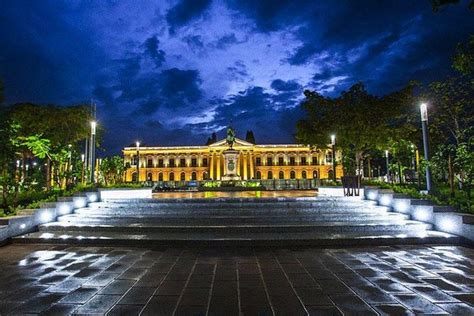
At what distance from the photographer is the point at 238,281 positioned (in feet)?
15.9

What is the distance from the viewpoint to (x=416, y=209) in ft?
31.0

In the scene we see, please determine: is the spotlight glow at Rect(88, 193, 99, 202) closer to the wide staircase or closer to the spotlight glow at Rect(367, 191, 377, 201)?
the wide staircase

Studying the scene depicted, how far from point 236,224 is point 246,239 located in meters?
1.47

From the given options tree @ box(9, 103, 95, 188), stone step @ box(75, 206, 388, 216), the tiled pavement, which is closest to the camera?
the tiled pavement

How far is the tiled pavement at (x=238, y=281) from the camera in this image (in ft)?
12.5

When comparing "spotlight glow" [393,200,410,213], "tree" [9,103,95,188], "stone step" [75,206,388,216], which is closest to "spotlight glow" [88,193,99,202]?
"stone step" [75,206,388,216]

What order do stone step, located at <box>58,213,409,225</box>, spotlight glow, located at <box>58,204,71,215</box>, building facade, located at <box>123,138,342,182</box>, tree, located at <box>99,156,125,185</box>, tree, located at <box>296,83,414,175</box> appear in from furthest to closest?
building facade, located at <box>123,138,342,182</box>, tree, located at <box>296,83,414,175</box>, tree, located at <box>99,156,125,185</box>, spotlight glow, located at <box>58,204,71,215</box>, stone step, located at <box>58,213,409,225</box>

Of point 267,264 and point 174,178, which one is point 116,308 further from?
point 174,178

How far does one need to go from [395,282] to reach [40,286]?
17.7 ft

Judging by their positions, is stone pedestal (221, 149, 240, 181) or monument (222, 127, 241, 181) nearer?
monument (222, 127, 241, 181)

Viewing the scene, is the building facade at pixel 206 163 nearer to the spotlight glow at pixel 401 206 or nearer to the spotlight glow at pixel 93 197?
the spotlight glow at pixel 93 197

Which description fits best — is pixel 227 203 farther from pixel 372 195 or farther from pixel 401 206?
pixel 401 206

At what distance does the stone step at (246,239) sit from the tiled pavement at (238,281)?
1.34 ft

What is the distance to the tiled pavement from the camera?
150 inches
